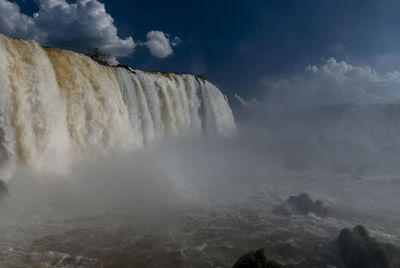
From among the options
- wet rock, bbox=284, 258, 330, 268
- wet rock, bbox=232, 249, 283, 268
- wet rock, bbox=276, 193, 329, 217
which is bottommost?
wet rock, bbox=284, 258, 330, 268

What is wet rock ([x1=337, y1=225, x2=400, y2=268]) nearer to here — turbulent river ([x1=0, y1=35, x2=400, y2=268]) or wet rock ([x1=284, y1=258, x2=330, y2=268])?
wet rock ([x1=284, y1=258, x2=330, y2=268])

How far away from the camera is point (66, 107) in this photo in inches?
478

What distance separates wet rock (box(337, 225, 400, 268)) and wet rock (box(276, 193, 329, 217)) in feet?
10.6

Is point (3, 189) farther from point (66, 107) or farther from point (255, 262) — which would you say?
point (255, 262)

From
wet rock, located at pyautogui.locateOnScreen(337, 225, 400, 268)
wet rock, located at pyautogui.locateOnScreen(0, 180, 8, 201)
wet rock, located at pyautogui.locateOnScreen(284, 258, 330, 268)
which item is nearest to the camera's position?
wet rock, located at pyautogui.locateOnScreen(337, 225, 400, 268)

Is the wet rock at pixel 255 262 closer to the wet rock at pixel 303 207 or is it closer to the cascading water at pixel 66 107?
the wet rock at pixel 303 207

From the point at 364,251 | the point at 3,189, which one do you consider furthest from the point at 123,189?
the point at 364,251

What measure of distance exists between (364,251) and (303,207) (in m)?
4.31

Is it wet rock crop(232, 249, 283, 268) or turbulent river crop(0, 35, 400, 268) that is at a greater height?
turbulent river crop(0, 35, 400, 268)

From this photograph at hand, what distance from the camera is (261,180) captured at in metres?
17.0

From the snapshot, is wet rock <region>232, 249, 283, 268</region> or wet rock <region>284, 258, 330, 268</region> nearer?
wet rock <region>232, 249, 283, 268</region>

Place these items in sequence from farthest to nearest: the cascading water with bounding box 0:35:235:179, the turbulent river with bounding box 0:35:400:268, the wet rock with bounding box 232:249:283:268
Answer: the cascading water with bounding box 0:35:235:179 < the turbulent river with bounding box 0:35:400:268 < the wet rock with bounding box 232:249:283:268

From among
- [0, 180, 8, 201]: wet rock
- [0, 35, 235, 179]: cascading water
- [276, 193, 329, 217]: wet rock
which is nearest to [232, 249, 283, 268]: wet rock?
[276, 193, 329, 217]: wet rock

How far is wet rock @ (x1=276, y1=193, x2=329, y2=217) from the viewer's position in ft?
32.8
